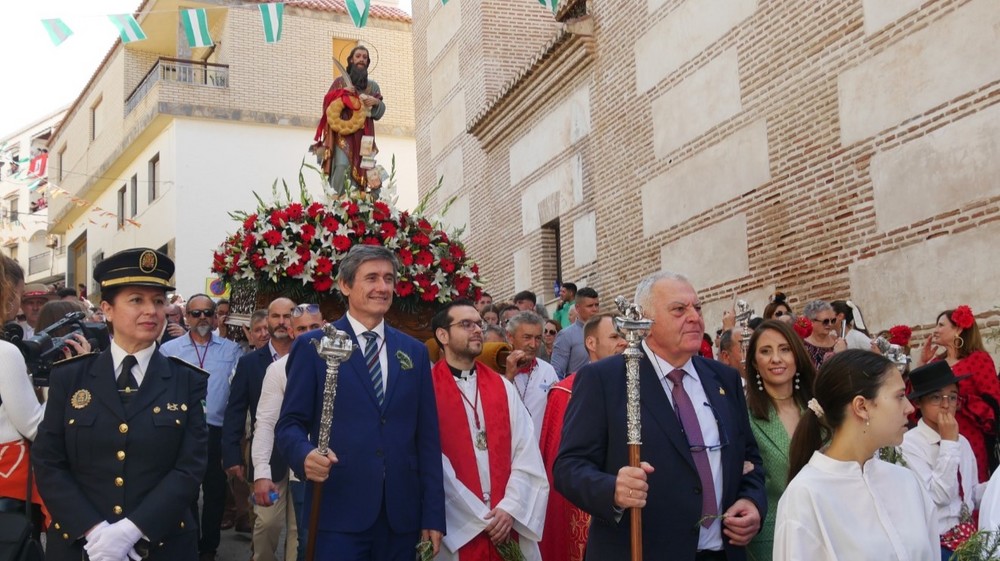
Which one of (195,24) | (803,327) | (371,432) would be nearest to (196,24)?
(195,24)

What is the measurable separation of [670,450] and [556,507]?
226 cm

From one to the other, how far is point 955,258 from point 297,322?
5.47 meters

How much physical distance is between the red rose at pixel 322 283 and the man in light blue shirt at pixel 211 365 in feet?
4.58

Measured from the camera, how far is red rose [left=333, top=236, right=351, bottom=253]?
7820mm

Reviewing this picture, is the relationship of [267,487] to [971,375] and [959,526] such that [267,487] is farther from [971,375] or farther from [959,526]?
[971,375]

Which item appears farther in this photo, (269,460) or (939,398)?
(269,460)

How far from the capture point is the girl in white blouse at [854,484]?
12.2ft

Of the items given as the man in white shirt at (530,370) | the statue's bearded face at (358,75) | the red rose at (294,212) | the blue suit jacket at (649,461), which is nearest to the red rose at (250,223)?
the red rose at (294,212)

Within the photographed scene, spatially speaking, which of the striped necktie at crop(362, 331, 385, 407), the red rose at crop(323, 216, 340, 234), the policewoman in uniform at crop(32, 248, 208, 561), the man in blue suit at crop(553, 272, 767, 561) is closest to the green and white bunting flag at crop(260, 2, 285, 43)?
the red rose at crop(323, 216, 340, 234)

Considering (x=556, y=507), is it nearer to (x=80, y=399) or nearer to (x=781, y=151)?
(x=80, y=399)

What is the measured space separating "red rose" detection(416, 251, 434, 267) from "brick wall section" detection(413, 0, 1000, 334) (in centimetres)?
444

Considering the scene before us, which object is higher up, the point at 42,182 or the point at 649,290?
the point at 42,182

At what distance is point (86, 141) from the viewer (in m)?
35.6

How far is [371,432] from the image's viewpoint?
512cm
